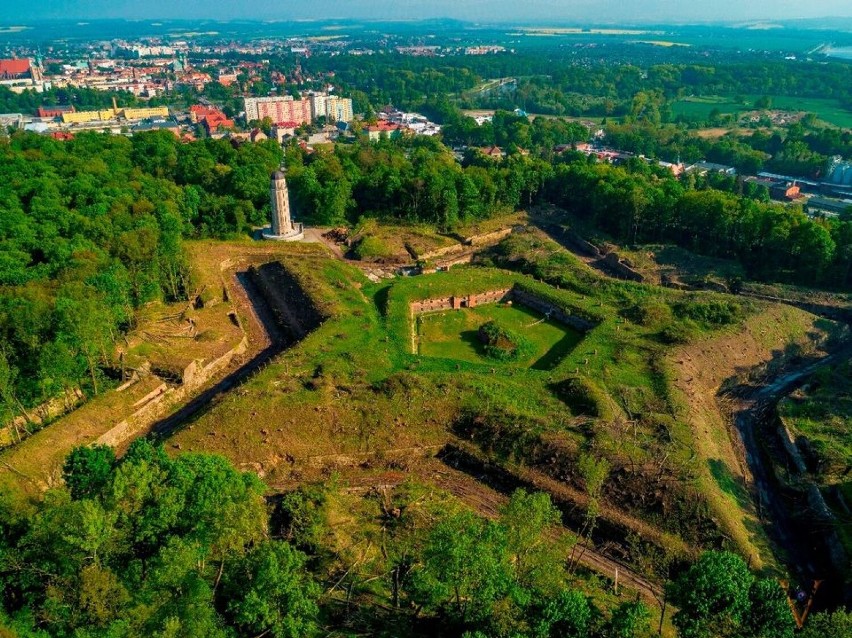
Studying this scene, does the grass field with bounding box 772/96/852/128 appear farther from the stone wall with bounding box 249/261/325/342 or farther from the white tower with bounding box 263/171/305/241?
the stone wall with bounding box 249/261/325/342

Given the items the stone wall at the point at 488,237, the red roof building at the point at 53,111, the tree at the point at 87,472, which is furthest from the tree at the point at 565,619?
the red roof building at the point at 53,111

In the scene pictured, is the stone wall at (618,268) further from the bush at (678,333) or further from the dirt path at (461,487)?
the dirt path at (461,487)

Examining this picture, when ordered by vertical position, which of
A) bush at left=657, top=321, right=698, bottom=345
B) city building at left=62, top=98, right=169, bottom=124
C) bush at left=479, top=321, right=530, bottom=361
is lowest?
bush at left=479, top=321, right=530, bottom=361

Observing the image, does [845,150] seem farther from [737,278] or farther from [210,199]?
[210,199]

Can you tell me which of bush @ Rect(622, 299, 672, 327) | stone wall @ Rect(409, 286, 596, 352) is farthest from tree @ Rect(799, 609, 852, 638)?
stone wall @ Rect(409, 286, 596, 352)

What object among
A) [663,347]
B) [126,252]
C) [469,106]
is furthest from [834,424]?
[469,106]
